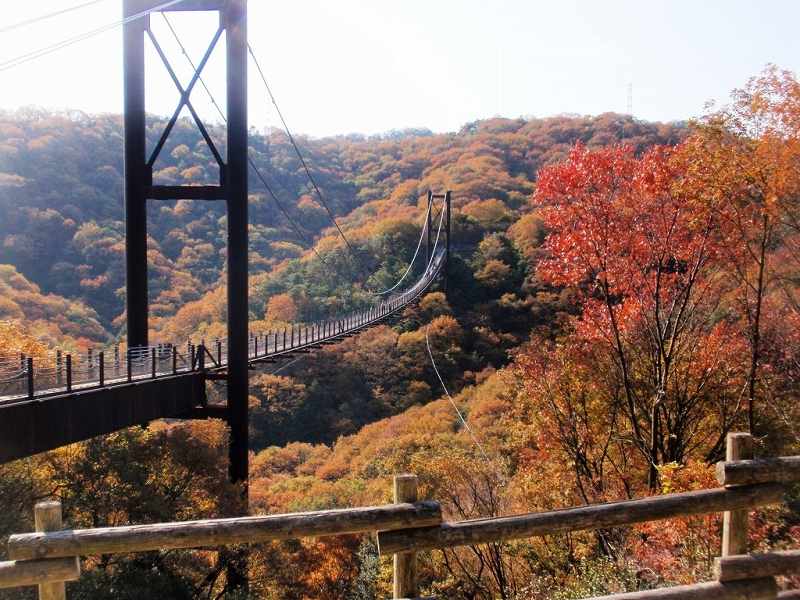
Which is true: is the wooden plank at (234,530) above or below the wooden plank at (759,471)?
below

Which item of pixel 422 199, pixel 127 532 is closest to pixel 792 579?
pixel 127 532

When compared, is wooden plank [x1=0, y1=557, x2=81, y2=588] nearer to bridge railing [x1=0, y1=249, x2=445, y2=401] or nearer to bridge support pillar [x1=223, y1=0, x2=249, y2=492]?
bridge railing [x1=0, y1=249, x2=445, y2=401]

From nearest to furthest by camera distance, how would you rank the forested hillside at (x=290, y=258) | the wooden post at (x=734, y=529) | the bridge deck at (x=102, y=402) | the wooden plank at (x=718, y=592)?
the wooden plank at (x=718, y=592) < the wooden post at (x=734, y=529) < the bridge deck at (x=102, y=402) < the forested hillside at (x=290, y=258)

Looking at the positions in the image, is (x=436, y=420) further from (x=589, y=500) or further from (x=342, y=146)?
(x=342, y=146)

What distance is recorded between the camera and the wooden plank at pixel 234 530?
2.93 meters

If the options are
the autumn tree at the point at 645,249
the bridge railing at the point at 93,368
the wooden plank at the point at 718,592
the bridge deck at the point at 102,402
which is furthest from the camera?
the autumn tree at the point at 645,249

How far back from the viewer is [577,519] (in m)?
3.31

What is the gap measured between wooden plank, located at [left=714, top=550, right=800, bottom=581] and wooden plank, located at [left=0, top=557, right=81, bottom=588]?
9.54 feet

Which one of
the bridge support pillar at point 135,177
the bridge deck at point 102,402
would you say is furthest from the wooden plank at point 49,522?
the bridge support pillar at point 135,177

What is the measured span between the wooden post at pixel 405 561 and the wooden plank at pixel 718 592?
2.84 feet

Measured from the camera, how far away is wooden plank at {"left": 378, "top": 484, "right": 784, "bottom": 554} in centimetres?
316

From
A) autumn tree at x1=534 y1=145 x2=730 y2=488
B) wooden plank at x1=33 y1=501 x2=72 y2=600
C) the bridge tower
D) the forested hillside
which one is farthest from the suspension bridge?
the forested hillside

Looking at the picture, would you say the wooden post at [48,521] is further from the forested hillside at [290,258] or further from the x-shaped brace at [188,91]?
the forested hillside at [290,258]

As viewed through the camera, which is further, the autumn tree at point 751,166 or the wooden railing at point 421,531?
the autumn tree at point 751,166
